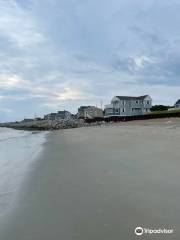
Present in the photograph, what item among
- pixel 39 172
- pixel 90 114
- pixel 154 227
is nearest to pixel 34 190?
pixel 39 172

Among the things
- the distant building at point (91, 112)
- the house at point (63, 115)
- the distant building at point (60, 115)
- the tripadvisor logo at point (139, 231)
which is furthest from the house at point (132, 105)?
the tripadvisor logo at point (139, 231)

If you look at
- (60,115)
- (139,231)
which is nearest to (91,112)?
(60,115)

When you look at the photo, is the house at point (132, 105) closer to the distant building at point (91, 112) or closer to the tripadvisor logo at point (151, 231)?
the distant building at point (91, 112)

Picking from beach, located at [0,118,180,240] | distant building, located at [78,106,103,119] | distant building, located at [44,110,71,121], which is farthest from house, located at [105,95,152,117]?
beach, located at [0,118,180,240]

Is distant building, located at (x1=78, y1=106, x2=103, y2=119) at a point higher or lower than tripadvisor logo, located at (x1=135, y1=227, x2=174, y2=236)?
higher

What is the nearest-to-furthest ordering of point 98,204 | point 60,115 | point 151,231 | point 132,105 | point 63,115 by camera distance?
point 151,231 < point 98,204 < point 132,105 < point 63,115 < point 60,115

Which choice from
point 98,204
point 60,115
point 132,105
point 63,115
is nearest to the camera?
point 98,204

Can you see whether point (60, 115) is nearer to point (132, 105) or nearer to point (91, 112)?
Result: point (91, 112)

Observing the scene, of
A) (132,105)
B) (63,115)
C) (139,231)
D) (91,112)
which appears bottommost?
(139,231)

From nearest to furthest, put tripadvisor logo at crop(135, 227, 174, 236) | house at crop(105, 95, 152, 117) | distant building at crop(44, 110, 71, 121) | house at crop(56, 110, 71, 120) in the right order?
tripadvisor logo at crop(135, 227, 174, 236) < house at crop(105, 95, 152, 117) < house at crop(56, 110, 71, 120) < distant building at crop(44, 110, 71, 121)

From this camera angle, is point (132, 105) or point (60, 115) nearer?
Answer: point (132, 105)

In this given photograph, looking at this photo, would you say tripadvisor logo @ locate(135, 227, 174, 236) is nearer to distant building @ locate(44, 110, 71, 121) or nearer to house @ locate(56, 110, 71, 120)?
distant building @ locate(44, 110, 71, 121)

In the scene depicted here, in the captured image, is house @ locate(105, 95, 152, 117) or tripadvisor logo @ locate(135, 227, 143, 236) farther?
house @ locate(105, 95, 152, 117)

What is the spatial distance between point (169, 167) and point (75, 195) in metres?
3.12
